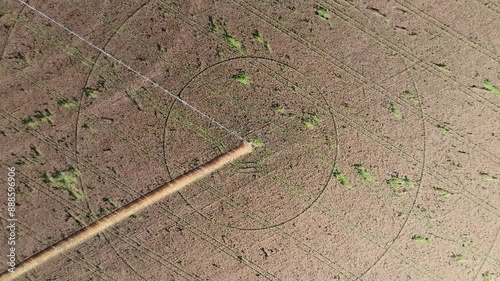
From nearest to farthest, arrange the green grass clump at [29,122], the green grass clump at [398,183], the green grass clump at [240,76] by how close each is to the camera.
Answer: the green grass clump at [29,122]
the green grass clump at [240,76]
the green grass clump at [398,183]

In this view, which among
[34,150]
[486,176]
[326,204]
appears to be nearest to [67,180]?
[34,150]

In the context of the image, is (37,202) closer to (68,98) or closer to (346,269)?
(68,98)

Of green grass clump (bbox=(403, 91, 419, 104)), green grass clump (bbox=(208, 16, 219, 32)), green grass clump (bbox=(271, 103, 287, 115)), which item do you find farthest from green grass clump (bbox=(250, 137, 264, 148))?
green grass clump (bbox=(403, 91, 419, 104))

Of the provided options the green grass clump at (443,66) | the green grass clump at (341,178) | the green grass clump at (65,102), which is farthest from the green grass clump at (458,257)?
the green grass clump at (65,102)

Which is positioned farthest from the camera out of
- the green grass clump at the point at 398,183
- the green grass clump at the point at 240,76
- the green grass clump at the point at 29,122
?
the green grass clump at the point at 398,183

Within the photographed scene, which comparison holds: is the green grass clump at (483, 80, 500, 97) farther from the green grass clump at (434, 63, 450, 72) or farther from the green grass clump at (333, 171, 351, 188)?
the green grass clump at (333, 171, 351, 188)

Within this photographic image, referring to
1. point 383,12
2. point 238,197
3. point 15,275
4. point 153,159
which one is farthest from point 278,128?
point 15,275

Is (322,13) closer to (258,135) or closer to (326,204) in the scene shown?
(258,135)

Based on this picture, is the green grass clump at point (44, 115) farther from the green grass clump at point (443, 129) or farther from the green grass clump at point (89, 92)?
the green grass clump at point (443, 129)
